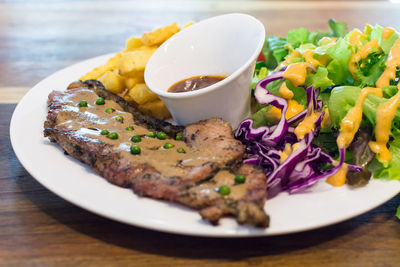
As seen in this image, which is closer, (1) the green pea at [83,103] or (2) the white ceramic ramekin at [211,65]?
(2) the white ceramic ramekin at [211,65]

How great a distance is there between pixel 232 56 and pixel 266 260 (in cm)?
223

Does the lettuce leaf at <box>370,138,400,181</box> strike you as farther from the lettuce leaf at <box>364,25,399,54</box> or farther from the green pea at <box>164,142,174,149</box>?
the green pea at <box>164,142,174,149</box>

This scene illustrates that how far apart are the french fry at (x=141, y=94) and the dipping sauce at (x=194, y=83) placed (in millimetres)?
253

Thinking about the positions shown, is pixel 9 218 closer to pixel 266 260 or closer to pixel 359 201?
pixel 266 260

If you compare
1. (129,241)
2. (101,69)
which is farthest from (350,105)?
(101,69)

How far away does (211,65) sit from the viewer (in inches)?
169

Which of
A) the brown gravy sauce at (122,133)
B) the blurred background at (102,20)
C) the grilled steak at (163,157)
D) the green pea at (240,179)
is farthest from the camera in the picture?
the blurred background at (102,20)

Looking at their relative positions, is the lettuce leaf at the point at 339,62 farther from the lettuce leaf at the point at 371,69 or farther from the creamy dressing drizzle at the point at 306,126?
the creamy dressing drizzle at the point at 306,126

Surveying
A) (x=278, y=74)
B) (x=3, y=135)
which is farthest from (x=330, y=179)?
(x=3, y=135)

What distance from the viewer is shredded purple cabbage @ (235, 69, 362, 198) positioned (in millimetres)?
3041

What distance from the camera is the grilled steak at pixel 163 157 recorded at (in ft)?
8.69

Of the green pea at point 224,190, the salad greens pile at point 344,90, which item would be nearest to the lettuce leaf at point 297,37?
the salad greens pile at point 344,90

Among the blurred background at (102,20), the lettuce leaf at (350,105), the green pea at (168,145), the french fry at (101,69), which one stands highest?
the lettuce leaf at (350,105)

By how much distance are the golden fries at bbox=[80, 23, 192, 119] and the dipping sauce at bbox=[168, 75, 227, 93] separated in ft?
0.96
